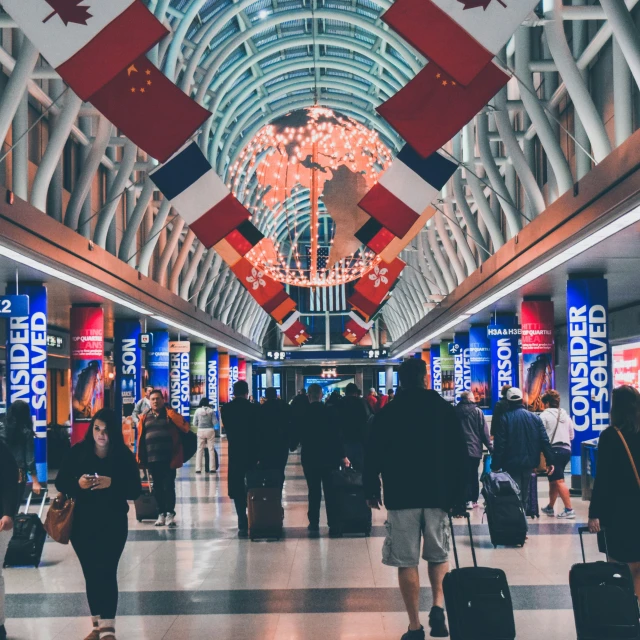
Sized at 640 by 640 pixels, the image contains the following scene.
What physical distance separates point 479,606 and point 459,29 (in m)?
4.03

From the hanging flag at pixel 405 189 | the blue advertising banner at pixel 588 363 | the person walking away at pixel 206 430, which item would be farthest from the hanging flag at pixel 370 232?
the person walking away at pixel 206 430

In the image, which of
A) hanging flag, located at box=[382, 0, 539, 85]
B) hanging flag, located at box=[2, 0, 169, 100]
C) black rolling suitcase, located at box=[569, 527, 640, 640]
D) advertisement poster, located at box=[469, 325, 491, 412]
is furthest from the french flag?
advertisement poster, located at box=[469, 325, 491, 412]

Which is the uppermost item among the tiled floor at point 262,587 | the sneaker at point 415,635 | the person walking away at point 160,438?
the person walking away at point 160,438

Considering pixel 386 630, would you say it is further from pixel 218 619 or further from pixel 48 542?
pixel 48 542

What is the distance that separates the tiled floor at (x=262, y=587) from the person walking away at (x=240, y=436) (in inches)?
27.6

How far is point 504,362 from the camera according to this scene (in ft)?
77.1

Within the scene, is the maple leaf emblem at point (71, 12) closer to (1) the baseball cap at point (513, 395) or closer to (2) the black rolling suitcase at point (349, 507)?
(2) the black rolling suitcase at point (349, 507)

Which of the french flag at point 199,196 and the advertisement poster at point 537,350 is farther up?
the french flag at point 199,196

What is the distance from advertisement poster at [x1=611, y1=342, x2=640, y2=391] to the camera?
21328 millimetres

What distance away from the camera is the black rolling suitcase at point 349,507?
11.4 meters

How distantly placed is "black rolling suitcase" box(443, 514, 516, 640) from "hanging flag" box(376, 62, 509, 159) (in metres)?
3.74

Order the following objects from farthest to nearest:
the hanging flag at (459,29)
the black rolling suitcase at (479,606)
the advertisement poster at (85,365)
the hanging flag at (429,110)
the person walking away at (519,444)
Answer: the advertisement poster at (85,365) → the person walking away at (519,444) → the hanging flag at (429,110) → the hanging flag at (459,29) → the black rolling suitcase at (479,606)

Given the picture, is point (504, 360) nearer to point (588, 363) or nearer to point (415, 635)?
point (588, 363)

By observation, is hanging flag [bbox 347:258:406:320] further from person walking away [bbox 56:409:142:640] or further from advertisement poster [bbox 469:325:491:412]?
person walking away [bbox 56:409:142:640]
